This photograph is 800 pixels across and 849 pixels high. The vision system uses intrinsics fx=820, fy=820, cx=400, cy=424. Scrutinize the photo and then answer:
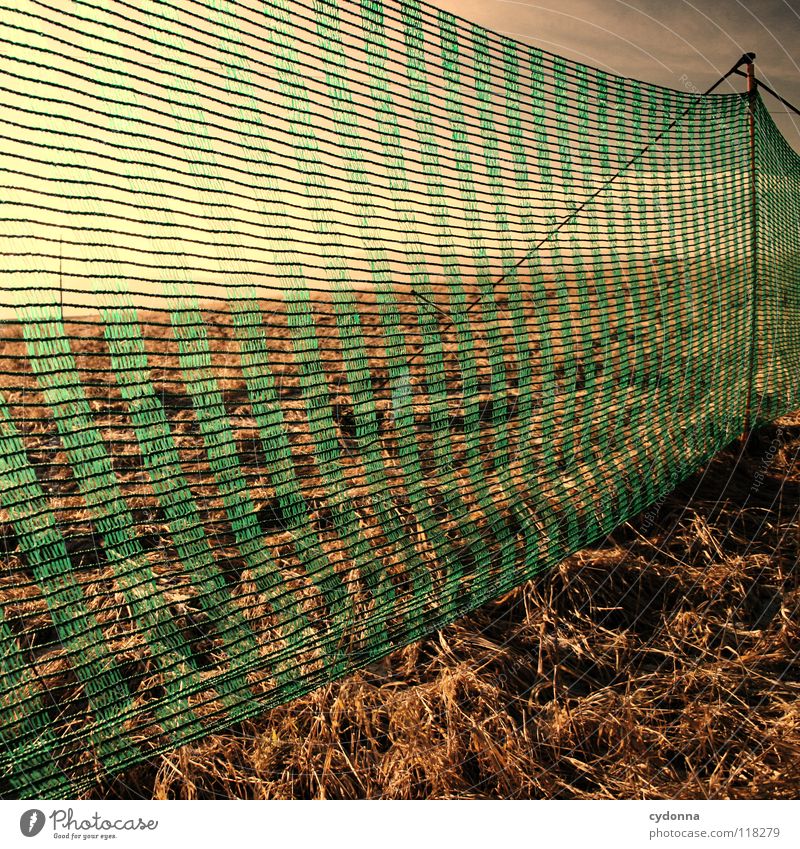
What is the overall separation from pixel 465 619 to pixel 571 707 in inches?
15.9

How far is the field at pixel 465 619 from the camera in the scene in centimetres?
196

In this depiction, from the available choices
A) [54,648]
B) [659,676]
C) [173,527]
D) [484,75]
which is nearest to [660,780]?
[659,676]

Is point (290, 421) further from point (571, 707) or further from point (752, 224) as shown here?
point (752, 224)

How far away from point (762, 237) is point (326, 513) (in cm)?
308

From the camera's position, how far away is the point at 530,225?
282cm

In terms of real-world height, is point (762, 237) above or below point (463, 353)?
above

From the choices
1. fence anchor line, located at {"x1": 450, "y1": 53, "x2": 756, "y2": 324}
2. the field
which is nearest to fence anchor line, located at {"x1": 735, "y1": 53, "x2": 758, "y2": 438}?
fence anchor line, located at {"x1": 450, "y1": 53, "x2": 756, "y2": 324}

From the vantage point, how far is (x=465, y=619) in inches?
98.8

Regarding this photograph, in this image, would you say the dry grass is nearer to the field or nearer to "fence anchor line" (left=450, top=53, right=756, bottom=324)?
the field

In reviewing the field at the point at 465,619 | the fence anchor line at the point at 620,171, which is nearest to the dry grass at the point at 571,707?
the field at the point at 465,619

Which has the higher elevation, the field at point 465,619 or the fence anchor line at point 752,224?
the fence anchor line at point 752,224

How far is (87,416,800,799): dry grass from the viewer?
78.1 inches

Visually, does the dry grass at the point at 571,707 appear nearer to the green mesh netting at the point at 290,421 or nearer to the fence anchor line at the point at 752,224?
the green mesh netting at the point at 290,421

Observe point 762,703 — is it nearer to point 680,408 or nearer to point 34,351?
point 680,408
